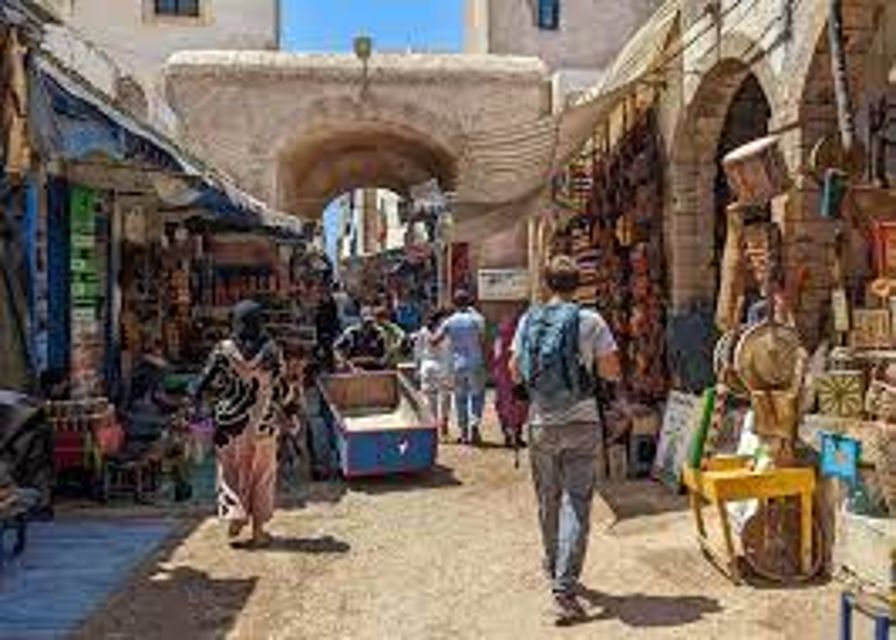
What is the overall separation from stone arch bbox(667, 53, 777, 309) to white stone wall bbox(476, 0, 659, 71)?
60.8 feet

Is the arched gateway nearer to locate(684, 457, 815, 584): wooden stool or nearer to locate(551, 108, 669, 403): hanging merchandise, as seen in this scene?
locate(551, 108, 669, 403): hanging merchandise

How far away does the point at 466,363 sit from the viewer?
39.7 ft

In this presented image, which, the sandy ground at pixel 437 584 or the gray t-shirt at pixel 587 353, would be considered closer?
the sandy ground at pixel 437 584

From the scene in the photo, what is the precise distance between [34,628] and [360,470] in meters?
4.27

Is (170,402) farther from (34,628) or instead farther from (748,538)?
(748,538)

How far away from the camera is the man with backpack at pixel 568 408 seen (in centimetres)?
573

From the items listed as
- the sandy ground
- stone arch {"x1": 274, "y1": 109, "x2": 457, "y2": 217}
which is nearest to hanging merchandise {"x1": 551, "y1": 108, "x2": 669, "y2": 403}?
the sandy ground

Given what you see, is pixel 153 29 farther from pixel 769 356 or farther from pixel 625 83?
pixel 769 356

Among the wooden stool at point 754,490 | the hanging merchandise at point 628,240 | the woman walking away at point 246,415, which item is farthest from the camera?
the hanging merchandise at point 628,240

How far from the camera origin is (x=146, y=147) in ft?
34.0

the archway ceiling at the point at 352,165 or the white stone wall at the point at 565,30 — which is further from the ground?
the white stone wall at the point at 565,30

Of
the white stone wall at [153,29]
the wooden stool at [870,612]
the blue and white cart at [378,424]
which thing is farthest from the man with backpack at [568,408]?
the white stone wall at [153,29]

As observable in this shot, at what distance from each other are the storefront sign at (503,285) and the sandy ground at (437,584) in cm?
1095

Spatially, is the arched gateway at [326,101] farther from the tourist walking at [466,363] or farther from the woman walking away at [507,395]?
the woman walking away at [507,395]
